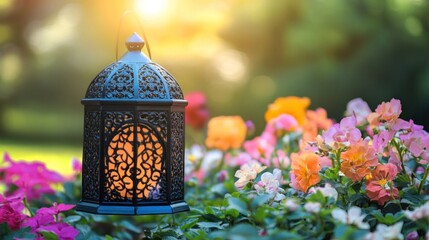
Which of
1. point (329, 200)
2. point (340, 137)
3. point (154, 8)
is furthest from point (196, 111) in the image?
point (154, 8)

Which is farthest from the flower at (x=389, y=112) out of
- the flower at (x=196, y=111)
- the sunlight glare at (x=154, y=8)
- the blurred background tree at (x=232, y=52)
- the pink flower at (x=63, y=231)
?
the sunlight glare at (x=154, y=8)

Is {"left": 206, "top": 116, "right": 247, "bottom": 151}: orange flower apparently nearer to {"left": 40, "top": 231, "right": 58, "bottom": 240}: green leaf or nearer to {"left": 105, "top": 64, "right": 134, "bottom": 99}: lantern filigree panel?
{"left": 105, "top": 64, "right": 134, "bottom": 99}: lantern filigree panel

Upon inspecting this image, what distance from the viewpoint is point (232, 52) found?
34.8ft

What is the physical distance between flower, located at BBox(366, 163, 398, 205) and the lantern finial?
0.93m

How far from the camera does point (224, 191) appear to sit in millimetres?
3016

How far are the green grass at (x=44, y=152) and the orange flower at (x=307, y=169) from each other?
8.27 metres

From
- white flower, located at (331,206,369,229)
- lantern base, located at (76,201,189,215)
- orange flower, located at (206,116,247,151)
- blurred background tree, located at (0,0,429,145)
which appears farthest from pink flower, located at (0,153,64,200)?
blurred background tree, located at (0,0,429,145)

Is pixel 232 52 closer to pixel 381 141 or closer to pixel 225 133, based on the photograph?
pixel 225 133

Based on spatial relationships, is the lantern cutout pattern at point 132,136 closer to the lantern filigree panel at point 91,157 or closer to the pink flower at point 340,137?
the lantern filigree panel at point 91,157

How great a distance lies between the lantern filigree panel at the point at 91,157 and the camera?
233 centimetres

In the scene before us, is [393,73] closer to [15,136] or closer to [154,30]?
[154,30]

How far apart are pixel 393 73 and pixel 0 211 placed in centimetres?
652

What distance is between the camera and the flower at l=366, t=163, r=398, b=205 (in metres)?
2.00

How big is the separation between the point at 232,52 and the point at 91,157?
8.33 meters
